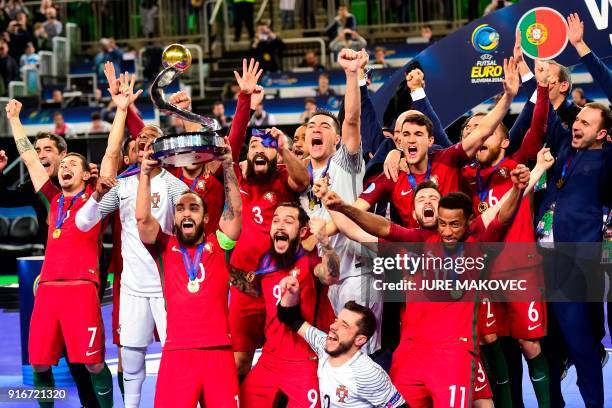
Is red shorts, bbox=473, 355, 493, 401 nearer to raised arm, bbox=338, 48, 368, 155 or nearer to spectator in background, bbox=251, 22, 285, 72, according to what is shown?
raised arm, bbox=338, 48, 368, 155

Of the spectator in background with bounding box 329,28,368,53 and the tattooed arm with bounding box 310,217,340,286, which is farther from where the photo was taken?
the spectator in background with bounding box 329,28,368,53

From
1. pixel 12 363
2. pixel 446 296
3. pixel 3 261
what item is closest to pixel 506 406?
pixel 446 296

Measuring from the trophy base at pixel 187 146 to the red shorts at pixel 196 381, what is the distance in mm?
1057

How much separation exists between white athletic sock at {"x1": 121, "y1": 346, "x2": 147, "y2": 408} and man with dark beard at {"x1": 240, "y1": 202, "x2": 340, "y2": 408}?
92 centimetres

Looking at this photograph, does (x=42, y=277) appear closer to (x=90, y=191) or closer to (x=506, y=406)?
(x=90, y=191)

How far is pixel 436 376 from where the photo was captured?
5672 millimetres

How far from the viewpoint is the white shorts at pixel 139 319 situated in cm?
666

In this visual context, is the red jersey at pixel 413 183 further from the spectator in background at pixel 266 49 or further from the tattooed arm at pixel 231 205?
the spectator in background at pixel 266 49

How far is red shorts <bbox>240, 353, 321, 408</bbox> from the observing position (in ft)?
19.5

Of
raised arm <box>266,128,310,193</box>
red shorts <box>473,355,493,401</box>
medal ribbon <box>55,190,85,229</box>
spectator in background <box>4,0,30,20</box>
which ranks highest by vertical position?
spectator in background <box>4,0,30,20</box>

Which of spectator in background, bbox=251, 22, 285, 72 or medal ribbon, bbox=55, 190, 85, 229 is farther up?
spectator in background, bbox=251, 22, 285, 72

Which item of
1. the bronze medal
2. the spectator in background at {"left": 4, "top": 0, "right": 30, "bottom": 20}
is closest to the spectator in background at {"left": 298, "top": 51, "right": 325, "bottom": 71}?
the spectator in background at {"left": 4, "top": 0, "right": 30, "bottom": 20}

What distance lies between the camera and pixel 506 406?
6621mm

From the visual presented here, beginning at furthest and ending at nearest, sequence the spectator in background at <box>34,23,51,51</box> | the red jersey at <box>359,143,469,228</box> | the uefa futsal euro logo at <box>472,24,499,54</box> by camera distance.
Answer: the spectator in background at <box>34,23,51,51</box> < the uefa futsal euro logo at <box>472,24,499,54</box> < the red jersey at <box>359,143,469,228</box>
